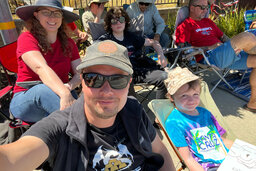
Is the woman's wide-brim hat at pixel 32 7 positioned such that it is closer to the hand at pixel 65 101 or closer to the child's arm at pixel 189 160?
the hand at pixel 65 101

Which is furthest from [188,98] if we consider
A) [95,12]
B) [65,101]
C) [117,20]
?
[95,12]

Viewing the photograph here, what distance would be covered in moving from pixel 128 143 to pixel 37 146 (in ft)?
2.06

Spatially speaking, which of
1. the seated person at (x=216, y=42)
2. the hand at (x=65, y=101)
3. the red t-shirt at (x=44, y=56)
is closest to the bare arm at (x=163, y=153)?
the hand at (x=65, y=101)

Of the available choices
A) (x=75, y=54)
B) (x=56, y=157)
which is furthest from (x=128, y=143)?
(x=75, y=54)

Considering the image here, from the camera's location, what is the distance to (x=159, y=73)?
9.66ft

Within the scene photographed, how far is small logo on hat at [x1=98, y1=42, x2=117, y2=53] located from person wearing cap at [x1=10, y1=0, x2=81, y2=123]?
0.63 metres

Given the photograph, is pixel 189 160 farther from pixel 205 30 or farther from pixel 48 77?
pixel 205 30

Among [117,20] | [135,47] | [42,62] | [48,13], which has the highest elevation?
[48,13]

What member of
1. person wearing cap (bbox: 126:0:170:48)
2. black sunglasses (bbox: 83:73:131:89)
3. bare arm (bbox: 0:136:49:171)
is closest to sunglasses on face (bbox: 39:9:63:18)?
black sunglasses (bbox: 83:73:131:89)

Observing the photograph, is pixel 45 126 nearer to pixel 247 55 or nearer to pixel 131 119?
pixel 131 119

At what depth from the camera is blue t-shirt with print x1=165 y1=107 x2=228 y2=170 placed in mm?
1831

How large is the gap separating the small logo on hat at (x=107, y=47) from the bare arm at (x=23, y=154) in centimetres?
67

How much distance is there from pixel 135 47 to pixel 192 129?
197 centimetres

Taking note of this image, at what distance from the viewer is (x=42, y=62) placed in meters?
1.78
